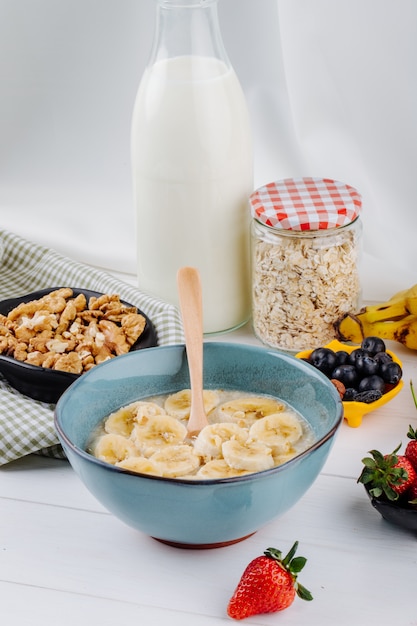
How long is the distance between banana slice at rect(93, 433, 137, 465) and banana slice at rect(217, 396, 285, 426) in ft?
0.41

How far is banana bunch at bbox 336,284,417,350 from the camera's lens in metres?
1.54

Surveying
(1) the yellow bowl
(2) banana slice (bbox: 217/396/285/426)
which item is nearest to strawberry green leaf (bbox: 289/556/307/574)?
(2) banana slice (bbox: 217/396/285/426)

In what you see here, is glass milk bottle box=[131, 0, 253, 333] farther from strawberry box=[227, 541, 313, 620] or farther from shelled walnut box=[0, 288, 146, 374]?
strawberry box=[227, 541, 313, 620]

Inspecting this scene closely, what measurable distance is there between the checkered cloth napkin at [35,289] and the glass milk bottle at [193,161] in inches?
3.6

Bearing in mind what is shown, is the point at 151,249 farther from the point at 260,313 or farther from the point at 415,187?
the point at 415,187

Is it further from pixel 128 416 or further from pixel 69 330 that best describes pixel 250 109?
pixel 128 416

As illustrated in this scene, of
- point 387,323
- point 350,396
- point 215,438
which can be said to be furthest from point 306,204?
point 215,438

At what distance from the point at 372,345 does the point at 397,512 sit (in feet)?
1.19

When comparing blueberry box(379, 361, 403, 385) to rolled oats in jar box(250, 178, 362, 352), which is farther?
rolled oats in jar box(250, 178, 362, 352)

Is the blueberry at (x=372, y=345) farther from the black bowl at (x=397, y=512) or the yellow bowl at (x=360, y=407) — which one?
the black bowl at (x=397, y=512)

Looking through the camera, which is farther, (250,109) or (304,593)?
(250,109)

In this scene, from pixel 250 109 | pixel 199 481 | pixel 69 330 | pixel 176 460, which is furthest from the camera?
pixel 250 109

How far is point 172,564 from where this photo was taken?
1105 millimetres

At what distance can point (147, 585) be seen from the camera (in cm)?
108
